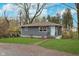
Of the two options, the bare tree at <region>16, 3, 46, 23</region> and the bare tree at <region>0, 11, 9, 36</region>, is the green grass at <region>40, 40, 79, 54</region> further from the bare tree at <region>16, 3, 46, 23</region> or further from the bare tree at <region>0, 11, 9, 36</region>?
the bare tree at <region>0, 11, 9, 36</region>

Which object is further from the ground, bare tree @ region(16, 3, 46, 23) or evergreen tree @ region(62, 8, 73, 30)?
bare tree @ region(16, 3, 46, 23)

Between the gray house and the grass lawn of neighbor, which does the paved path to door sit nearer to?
the grass lawn of neighbor

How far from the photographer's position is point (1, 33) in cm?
443

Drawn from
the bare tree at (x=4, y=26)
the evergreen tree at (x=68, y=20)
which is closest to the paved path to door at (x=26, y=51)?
the bare tree at (x=4, y=26)

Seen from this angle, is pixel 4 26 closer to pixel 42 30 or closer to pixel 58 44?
pixel 42 30

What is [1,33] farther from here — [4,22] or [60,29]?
[60,29]

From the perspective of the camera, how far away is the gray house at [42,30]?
4402 mm

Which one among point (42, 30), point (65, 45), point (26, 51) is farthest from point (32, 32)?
point (65, 45)

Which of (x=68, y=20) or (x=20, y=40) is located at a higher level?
(x=68, y=20)

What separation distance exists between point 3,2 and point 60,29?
723 mm

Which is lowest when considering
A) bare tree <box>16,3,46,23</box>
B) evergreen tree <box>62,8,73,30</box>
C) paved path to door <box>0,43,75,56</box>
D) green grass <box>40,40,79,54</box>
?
paved path to door <box>0,43,75,56</box>

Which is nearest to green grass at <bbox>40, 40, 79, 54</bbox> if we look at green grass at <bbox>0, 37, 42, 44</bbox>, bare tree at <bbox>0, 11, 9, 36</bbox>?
green grass at <bbox>0, 37, 42, 44</bbox>

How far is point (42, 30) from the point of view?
4406 mm

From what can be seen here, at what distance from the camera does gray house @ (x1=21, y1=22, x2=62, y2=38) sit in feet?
14.4
